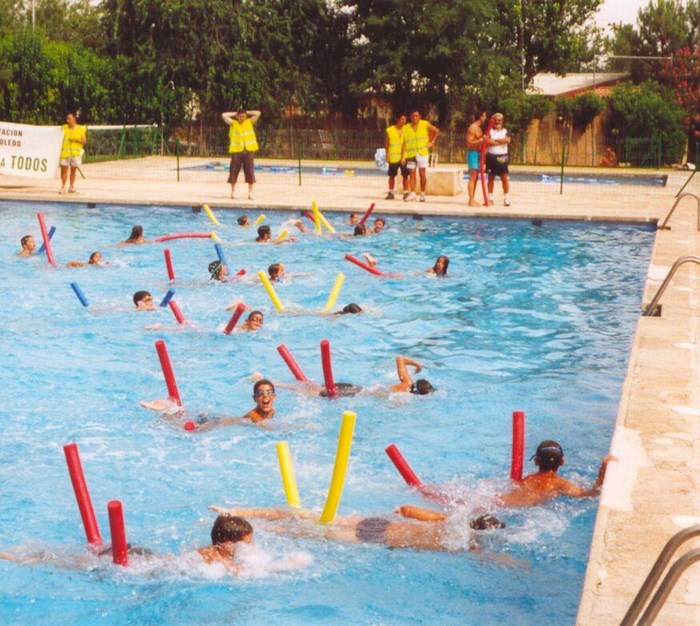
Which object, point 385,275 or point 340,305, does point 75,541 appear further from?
point 385,275

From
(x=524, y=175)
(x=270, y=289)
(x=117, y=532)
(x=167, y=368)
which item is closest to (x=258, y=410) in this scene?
(x=167, y=368)

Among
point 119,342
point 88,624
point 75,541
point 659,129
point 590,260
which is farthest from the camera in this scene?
point 659,129

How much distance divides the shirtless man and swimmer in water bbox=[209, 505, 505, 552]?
44cm

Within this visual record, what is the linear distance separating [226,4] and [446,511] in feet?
112

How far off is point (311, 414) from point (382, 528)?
2887 mm

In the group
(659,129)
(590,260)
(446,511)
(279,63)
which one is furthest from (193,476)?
(279,63)

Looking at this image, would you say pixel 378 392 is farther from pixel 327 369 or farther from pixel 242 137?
pixel 242 137

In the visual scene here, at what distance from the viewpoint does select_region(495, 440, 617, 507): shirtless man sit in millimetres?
7723

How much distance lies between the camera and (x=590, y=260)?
59.0 feet

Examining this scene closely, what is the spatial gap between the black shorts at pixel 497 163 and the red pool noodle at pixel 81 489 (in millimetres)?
15810

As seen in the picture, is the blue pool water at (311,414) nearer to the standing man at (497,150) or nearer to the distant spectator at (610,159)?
the standing man at (497,150)

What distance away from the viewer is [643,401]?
319 inches

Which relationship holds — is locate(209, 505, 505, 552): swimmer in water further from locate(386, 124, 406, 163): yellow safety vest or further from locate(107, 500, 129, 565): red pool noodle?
locate(386, 124, 406, 163): yellow safety vest

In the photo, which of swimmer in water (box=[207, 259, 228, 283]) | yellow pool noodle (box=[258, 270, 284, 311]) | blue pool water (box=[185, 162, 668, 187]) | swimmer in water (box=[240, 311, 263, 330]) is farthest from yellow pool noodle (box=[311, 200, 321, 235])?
blue pool water (box=[185, 162, 668, 187])
